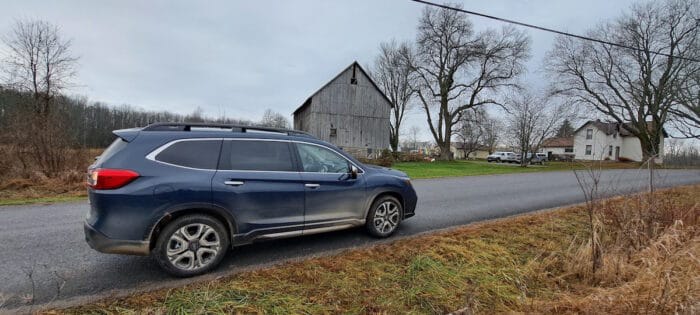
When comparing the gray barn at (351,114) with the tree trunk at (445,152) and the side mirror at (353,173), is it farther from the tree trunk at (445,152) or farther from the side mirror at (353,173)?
the side mirror at (353,173)

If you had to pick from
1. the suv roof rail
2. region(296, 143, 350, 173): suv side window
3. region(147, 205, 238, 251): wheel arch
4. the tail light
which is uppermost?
the suv roof rail

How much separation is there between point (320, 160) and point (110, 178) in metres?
2.49

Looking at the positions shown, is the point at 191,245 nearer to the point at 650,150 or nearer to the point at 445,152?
the point at 650,150

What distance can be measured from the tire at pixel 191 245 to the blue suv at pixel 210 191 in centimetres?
1

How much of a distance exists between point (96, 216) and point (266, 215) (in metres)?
1.77

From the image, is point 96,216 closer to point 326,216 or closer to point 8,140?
point 326,216

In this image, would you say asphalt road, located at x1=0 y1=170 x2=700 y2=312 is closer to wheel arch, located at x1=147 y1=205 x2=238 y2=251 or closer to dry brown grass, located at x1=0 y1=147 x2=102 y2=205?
wheel arch, located at x1=147 y1=205 x2=238 y2=251

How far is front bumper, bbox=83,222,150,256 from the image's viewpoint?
311cm

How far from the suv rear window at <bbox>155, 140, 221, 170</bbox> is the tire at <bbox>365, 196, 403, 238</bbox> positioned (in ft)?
8.24

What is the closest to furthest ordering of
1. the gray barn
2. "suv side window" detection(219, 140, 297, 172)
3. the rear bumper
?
"suv side window" detection(219, 140, 297, 172) → the rear bumper → the gray barn

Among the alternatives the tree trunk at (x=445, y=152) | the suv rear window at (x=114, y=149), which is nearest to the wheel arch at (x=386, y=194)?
the suv rear window at (x=114, y=149)

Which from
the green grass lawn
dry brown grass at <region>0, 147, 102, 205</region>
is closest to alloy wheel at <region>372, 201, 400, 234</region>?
dry brown grass at <region>0, 147, 102, 205</region>

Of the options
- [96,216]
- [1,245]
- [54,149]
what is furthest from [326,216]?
[54,149]

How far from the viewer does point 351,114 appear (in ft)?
95.8
